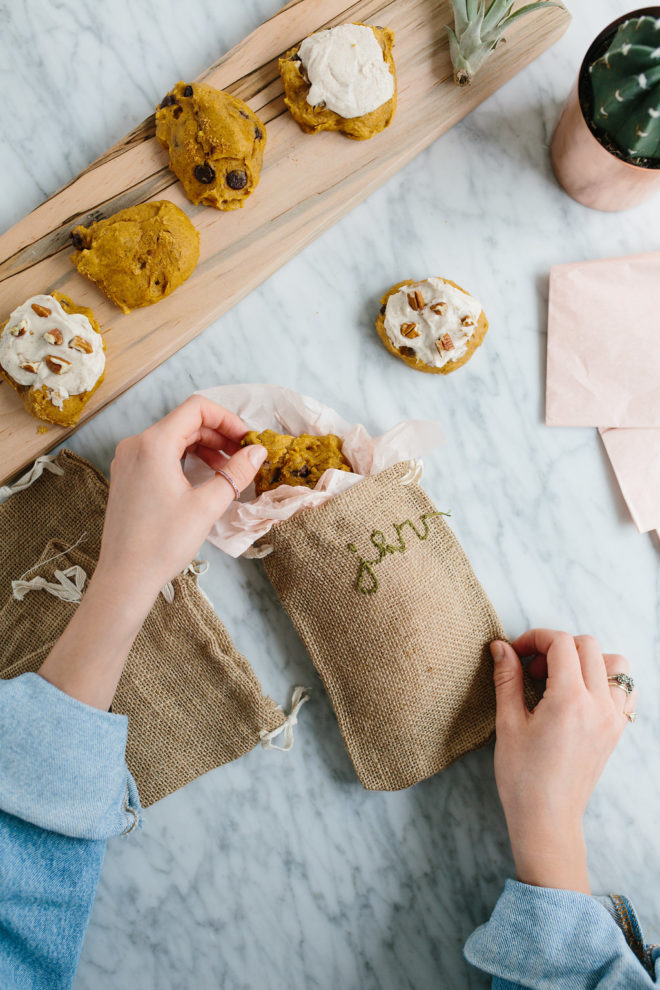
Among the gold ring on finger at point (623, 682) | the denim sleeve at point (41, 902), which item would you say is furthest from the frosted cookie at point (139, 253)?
the gold ring on finger at point (623, 682)

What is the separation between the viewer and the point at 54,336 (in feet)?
2.90

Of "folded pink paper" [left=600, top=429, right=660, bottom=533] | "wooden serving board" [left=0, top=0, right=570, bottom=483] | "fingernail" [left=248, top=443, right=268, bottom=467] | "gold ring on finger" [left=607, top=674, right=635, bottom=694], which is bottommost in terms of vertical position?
"gold ring on finger" [left=607, top=674, right=635, bottom=694]

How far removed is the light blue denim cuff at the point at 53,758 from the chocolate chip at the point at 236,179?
0.70m

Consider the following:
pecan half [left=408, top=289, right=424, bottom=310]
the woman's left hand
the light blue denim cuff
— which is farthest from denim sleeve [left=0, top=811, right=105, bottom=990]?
pecan half [left=408, top=289, right=424, bottom=310]

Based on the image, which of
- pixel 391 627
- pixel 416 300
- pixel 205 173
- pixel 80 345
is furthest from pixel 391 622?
pixel 205 173

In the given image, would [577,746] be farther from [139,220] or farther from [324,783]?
[139,220]

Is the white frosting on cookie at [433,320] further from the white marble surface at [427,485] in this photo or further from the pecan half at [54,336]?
the pecan half at [54,336]

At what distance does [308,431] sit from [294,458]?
8 centimetres

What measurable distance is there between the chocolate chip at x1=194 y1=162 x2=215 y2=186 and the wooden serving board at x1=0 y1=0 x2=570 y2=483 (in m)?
0.05

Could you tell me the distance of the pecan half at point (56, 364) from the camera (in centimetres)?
89

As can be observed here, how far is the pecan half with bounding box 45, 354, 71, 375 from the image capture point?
0.89m

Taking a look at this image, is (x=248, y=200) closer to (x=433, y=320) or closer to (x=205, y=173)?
(x=205, y=173)

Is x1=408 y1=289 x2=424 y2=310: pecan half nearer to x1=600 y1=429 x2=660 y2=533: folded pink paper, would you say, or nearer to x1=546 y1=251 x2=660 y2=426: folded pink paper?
x1=546 y1=251 x2=660 y2=426: folded pink paper

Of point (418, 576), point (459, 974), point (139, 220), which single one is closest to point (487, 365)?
point (418, 576)
